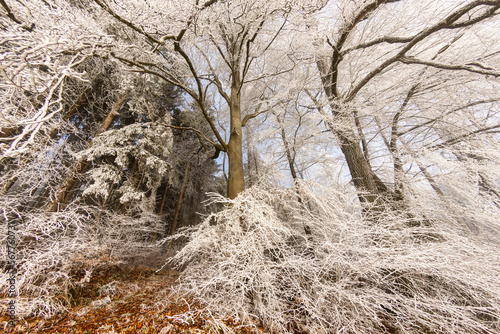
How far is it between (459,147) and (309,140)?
3.67m

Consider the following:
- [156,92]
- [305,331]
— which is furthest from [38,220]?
[156,92]

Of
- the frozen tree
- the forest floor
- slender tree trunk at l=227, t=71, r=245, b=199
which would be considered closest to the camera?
the forest floor

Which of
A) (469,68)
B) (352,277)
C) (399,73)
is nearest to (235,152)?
(352,277)

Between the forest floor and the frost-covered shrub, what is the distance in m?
0.26

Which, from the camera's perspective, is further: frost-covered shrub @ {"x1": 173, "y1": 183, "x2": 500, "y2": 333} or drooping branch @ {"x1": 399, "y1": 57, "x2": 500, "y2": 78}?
drooping branch @ {"x1": 399, "y1": 57, "x2": 500, "y2": 78}

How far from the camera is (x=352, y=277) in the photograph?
2561mm

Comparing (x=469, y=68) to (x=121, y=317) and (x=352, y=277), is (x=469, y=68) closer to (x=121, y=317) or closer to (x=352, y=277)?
(x=352, y=277)

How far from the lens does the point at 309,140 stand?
6383 millimetres

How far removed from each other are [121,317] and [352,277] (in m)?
4.06

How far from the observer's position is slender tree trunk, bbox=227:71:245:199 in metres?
3.66

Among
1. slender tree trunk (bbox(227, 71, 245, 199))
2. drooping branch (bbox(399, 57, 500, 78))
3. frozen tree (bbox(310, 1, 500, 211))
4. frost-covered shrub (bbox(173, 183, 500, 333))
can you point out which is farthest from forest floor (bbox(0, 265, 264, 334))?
drooping branch (bbox(399, 57, 500, 78))

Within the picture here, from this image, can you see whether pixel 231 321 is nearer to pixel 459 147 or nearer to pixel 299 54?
pixel 459 147

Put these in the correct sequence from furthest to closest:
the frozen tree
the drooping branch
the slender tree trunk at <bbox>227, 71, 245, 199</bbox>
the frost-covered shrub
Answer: the slender tree trunk at <bbox>227, 71, 245, 199</bbox> → the frozen tree → the drooping branch → the frost-covered shrub

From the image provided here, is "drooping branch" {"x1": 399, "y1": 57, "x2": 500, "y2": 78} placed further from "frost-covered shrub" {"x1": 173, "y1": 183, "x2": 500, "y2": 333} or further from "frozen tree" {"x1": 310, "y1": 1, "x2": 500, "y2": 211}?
"frost-covered shrub" {"x1": 173, "y1": 183, "x2": 500, "y2": 333}
